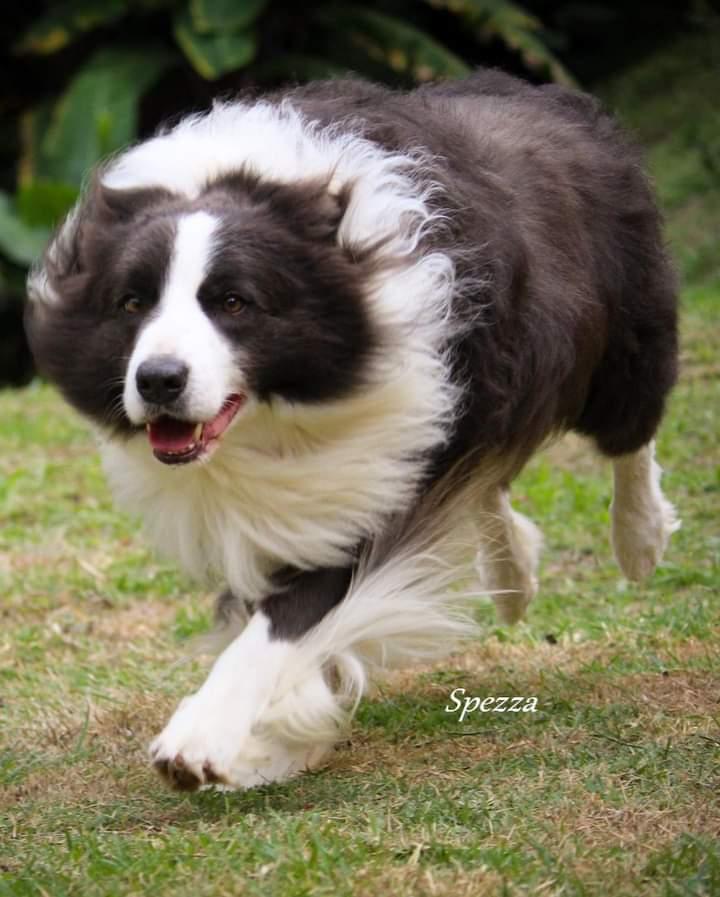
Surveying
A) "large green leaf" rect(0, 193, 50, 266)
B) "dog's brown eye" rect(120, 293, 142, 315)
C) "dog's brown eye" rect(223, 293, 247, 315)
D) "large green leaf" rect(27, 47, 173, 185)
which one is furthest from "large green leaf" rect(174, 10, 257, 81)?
"dog's brown eye" rect(223, 293, 247, 315)

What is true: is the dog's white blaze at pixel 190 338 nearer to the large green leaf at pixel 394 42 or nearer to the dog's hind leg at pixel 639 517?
the dog's hind leg at pixel 639 517

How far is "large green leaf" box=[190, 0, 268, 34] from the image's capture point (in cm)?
1327

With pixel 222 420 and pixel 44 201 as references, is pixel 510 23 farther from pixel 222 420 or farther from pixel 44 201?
pixel 222 420

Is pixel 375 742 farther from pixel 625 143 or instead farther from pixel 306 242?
pixel 625 143

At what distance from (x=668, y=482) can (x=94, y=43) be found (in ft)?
30.0

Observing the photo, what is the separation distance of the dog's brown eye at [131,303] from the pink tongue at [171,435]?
29 centimetres

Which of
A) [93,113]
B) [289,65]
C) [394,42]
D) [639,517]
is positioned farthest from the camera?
[289,65]

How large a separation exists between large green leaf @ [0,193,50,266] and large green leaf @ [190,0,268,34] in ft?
6.66

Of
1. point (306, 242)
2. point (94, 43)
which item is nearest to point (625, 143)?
point (306, 242)

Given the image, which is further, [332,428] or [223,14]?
[223,14]

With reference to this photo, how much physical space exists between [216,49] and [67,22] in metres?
1.49

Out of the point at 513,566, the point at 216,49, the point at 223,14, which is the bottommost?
the point at 216,49

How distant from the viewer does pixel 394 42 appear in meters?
13.8

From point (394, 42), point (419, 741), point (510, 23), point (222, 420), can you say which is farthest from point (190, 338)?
point (394, 42)
